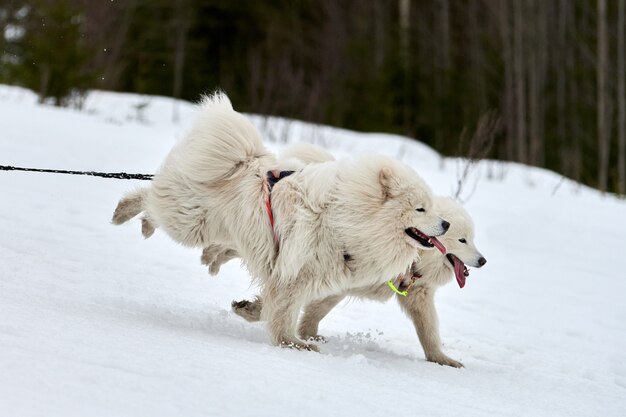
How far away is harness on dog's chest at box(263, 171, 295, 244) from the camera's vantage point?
15.7 ft

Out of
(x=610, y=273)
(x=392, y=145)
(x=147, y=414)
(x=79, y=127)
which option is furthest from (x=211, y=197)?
(x=392, y=145)

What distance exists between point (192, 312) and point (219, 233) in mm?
791

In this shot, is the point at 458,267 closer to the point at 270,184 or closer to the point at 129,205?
the point at 270,184

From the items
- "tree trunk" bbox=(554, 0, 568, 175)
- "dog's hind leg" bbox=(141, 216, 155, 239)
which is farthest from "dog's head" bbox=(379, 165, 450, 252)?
"tree trunk" bbox=(554, 0, 568, 175)

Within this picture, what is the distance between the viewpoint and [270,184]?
4.88 metres

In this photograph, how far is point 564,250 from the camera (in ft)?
31.1

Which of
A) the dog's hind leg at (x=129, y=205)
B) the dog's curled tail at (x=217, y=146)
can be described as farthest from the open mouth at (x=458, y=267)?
the dog's hind leg at (x=129, y=205)

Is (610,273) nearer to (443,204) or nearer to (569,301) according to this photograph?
(569,301)

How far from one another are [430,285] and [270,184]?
149 centimetres

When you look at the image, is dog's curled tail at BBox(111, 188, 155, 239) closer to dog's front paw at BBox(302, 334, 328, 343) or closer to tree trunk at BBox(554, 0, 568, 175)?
dog's front paw at BBox(302, 334, 328, 343)

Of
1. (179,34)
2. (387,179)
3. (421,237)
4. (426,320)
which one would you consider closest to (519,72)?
(179,34)

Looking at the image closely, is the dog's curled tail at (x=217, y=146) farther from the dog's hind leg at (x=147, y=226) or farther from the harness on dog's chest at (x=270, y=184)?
the dog's hind leg at (x=147, y=226)

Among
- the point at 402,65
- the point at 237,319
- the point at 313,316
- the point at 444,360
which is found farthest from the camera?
the point at 402,65

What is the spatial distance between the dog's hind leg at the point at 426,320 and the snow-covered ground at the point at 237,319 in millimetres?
203
